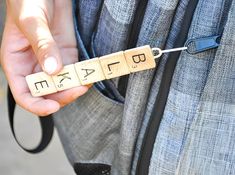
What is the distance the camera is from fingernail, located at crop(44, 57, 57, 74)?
32.9 inches

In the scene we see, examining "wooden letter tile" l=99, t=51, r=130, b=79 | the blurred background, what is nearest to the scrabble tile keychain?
"wooden letter tile" l=99, t=51, r=130, b=79

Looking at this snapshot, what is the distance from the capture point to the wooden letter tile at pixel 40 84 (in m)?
0.87

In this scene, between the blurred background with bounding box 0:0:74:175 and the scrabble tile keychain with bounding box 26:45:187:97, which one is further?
the blurred background with bounding box 0:0:74:175

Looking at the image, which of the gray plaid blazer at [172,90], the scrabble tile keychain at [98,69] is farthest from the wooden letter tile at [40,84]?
the gray plaid blazer at [172,90]

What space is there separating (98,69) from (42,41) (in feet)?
0.34

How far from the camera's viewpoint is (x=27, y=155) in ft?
6.35

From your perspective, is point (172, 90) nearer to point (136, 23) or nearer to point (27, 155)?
point (136, 23)

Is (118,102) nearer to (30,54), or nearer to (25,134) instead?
(30,54)

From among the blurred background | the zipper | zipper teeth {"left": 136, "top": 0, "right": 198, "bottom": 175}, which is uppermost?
the zipper

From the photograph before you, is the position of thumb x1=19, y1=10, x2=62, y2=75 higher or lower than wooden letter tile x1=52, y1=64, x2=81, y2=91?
higher

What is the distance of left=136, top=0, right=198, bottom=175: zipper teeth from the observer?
0.82 meters

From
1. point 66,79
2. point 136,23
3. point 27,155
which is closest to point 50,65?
point 66,79

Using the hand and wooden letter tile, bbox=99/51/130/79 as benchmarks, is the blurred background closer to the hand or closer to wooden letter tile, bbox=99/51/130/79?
the hand

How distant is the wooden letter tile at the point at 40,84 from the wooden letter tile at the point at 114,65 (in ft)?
0.31
